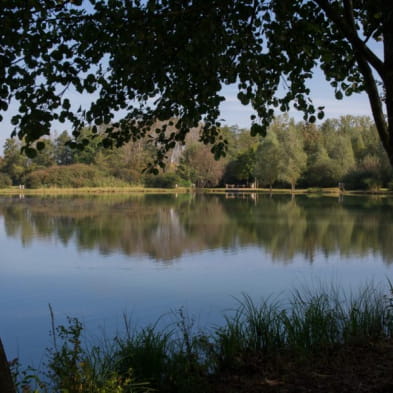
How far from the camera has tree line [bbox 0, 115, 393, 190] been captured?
43072 millimetres

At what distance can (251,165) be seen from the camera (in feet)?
167

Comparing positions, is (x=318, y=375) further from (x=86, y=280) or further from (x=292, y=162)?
(x=292, y=162)

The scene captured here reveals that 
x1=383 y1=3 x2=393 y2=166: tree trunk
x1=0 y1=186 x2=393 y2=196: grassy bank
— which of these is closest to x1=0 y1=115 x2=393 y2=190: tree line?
x1=0 y1=186 x2=393 y2=196: grassy bank

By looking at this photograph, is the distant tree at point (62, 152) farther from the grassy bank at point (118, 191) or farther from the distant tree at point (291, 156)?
the distant tree at point (291, 156)

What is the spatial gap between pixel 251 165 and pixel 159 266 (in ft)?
138

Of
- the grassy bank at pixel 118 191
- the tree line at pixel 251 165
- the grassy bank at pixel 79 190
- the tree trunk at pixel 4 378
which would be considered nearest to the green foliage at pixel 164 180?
the tree line at pixel 251 165

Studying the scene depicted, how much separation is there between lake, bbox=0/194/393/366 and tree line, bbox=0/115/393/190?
25539 mm

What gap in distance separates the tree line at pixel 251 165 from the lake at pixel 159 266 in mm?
25539

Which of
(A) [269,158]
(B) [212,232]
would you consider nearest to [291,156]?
(A) [269,158]

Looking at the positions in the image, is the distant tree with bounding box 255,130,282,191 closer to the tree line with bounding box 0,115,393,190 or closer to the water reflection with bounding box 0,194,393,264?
the tree line with bounding box 0,115,393,190

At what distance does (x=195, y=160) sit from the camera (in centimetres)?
5178

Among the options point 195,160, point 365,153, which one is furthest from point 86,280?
point 195,160

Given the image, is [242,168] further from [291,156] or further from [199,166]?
[291,156]

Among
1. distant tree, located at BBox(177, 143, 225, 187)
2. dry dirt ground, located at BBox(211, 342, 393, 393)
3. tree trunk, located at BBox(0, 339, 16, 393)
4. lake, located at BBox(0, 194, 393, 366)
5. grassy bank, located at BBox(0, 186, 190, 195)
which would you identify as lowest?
lake, located at BBox(0, 194, 393, 366)
